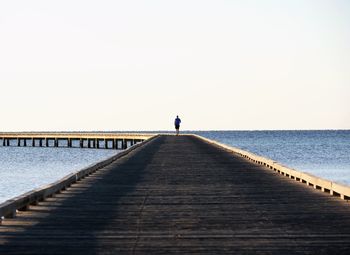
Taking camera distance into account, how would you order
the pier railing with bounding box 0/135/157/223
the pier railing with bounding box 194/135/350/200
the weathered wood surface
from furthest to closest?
the pier railing with bounding box 194/135/350/200, the pier railing with bounding box 0/135/157/223, the weathered wood surface

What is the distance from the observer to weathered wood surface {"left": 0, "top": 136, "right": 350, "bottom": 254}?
9.41 metres

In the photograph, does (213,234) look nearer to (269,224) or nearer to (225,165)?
(269,224)

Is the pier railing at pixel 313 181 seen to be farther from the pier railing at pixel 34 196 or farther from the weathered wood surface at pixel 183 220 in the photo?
the pier railing at pixel 34 196

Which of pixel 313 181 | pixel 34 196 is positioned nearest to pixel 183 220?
pixel 34 196

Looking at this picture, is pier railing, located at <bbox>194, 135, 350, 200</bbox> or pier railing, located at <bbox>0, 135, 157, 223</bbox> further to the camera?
pier railing, located at <bbox>194, 135, 350, 200</bbox>

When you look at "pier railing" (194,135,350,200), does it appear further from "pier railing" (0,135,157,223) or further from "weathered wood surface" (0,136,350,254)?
"pier railing" (0,135,157,223)

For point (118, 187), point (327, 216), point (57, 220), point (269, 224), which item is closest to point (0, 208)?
point (57, 220)

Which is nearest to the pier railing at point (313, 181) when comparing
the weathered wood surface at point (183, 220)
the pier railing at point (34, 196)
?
the weathered wood surface at point (183, 220)

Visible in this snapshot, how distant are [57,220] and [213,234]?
2640mm

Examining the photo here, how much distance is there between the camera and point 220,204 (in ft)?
46.3

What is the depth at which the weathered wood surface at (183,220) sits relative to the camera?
9406 mm

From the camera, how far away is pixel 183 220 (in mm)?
11781

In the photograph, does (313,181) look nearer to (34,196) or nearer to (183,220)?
(183,220)

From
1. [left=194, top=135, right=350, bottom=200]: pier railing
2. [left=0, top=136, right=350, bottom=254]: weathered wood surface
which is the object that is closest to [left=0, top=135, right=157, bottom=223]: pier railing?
[left=0, top=136, right=350, bottom=254]: weathered wood surface
